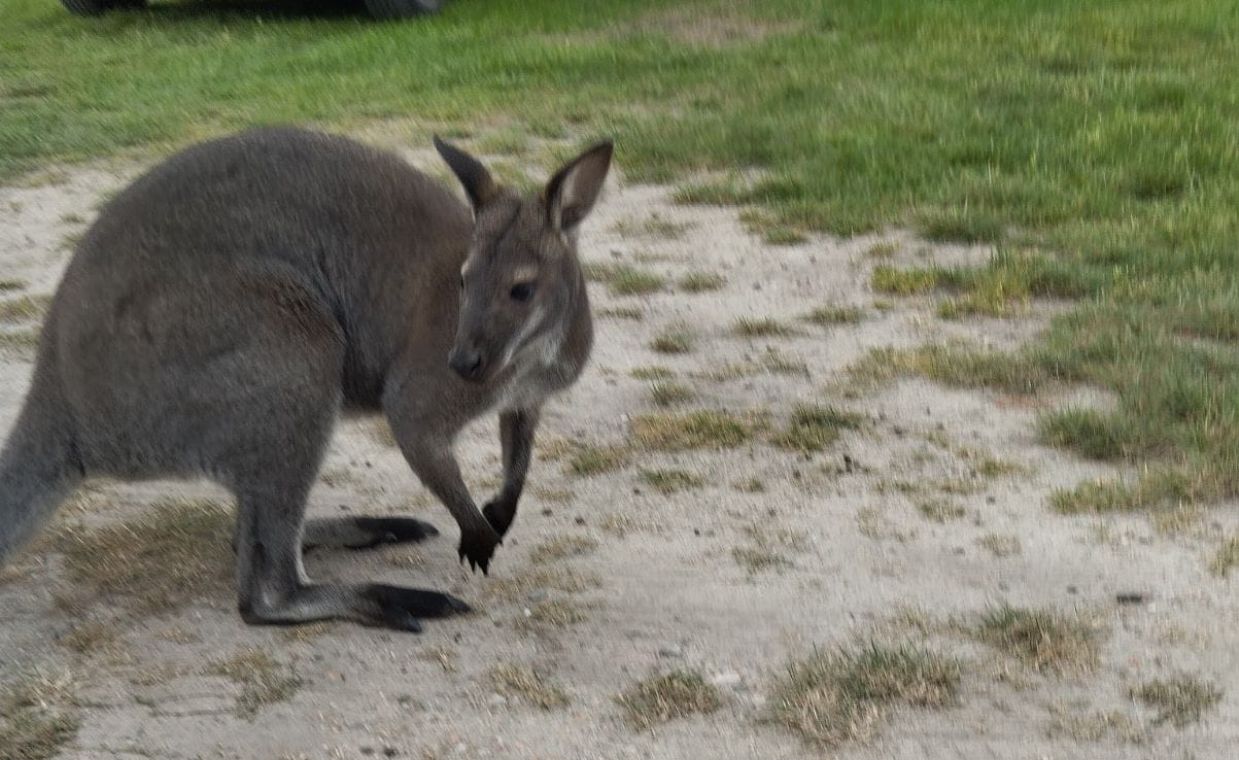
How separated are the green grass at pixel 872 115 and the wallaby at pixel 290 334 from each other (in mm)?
1660

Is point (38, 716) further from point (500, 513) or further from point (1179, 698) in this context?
point (1179, 698)

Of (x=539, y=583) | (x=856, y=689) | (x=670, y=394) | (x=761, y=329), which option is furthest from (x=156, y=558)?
(x=761, y=329)

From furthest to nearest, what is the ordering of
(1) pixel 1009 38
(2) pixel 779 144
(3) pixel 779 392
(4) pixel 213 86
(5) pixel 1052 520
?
(4) pixel 213 86, (1) pixel 1009 38, (2) pixel 779 144, (3) pixel 779 392, (5) pixel 1052 520

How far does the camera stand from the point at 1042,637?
9.67ft

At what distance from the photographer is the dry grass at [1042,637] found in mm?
2883

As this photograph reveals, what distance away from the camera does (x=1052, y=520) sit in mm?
3475

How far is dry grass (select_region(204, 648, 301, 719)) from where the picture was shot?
9.40ft

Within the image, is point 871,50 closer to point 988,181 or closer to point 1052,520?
point 988,181

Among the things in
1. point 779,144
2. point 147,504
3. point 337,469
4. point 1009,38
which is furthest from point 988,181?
point 147,504

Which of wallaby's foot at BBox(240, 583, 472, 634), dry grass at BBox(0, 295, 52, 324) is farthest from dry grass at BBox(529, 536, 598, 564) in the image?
dry grass at BBox(0, 295, 52, 324)

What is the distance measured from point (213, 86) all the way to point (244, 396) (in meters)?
6.03

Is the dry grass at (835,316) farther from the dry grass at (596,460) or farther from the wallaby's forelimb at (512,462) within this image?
the wallaby's forelimb at (512,462)

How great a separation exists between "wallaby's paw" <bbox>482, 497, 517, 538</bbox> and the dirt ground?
9 cm

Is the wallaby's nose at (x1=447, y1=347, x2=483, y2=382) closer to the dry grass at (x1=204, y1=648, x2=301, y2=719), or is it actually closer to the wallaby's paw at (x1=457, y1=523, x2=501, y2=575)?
A: the wallaby's paw at (x1=457, y1=523, x2=501, y2=575)
